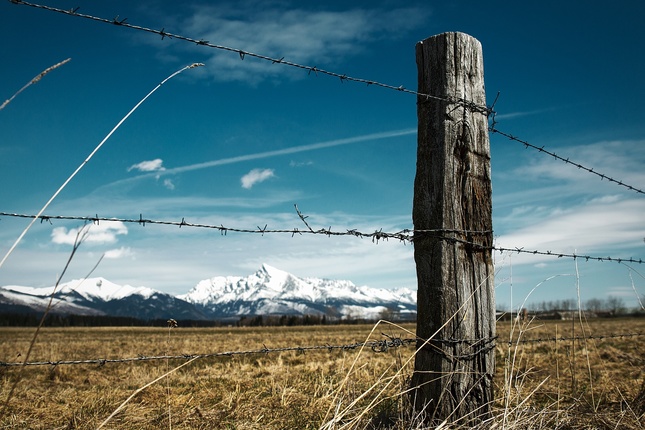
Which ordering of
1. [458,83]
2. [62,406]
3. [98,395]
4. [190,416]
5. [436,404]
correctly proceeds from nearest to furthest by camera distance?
[436,404], [458,83], [190,416], [62,406], [98,395]

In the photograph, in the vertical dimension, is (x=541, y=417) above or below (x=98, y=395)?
above

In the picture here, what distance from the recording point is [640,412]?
11.7ft

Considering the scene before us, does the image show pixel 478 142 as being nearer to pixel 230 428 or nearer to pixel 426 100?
pixel 426 100

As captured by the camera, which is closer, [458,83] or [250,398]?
[458,83]

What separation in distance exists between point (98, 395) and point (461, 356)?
442 centimetres

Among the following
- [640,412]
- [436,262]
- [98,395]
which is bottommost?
[98,395]

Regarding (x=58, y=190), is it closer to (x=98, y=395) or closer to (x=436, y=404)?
(x=436, y=404)

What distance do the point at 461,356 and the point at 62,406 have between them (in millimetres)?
4079

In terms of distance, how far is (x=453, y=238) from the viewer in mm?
2885

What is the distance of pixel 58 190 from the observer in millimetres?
1856

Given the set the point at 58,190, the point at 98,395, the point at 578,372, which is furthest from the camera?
the point at 578,372

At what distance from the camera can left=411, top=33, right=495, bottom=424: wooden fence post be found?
2.85m

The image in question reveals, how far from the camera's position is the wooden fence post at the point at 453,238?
9.36ft

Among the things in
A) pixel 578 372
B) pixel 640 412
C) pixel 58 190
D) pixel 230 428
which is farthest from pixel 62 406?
pixel 578 372
